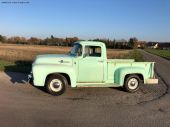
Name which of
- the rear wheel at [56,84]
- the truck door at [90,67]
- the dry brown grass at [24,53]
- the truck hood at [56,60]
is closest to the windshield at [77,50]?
the truck door at [90,67]

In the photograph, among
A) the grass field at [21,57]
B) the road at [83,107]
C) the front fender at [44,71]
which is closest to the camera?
the road at [83,107]

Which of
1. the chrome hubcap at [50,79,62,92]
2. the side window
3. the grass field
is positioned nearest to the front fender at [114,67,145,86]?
the side window

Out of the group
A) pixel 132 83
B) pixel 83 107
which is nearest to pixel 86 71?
pixel 132 83

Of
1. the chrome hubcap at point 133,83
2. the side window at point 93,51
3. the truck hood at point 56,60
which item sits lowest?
the chrome hubcap at point 133,83

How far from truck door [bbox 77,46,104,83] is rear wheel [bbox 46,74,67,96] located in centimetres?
67

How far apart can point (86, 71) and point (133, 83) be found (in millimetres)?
1947

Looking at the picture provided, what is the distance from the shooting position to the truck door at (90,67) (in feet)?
37.8

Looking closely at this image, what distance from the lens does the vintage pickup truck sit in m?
11.1

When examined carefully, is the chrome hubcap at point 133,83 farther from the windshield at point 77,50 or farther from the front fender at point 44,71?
the front fender at point 44,71

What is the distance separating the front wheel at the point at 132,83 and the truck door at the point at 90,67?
1030mm

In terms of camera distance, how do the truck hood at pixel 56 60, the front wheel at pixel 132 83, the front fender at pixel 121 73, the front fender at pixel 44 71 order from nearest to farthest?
the front fender at pixel 44 71
the truck hood at pixel 56 60
the front fender at pixel 121 73
the front wheel at pixel 132 83

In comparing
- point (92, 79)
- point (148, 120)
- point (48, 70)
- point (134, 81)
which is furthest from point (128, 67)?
point (148, 120)

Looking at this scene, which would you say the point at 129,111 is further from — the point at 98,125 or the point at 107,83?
the point at 107,83

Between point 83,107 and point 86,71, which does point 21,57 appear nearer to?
point 86,71
